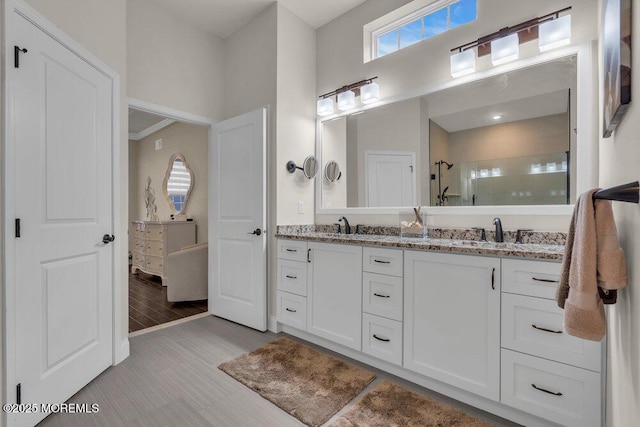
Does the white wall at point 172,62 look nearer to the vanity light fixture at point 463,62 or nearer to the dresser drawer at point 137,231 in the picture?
the vanity light fixture at point 463,62

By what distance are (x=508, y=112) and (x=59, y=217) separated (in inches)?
118

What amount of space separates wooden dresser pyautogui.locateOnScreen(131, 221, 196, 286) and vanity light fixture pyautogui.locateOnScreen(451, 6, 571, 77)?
14.1 ft

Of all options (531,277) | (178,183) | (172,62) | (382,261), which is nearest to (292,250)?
(382,261)

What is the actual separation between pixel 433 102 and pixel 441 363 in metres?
1.94

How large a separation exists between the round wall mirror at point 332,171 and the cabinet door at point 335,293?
894mm

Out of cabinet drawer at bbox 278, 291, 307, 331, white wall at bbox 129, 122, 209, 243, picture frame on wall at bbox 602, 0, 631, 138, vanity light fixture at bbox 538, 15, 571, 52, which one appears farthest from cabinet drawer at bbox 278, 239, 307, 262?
white wall at bbox 129, 122, 209, 243

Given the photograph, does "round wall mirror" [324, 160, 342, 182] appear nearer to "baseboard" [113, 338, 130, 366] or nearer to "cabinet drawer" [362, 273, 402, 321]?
"cabinet drawer" [362, 273, 402, 321]

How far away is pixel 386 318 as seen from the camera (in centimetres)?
201

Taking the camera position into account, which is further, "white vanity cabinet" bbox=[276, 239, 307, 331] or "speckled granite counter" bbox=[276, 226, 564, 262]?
"white vanity cabinet" bbox=[276, 239, 307, 331]

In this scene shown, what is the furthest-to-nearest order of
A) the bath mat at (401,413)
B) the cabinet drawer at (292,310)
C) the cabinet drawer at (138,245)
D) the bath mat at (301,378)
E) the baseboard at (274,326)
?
the cabinet drawer at (138,245) < the baseboard at (274,326) < the cabinet drawer at (292,310) < the bath mat at (301,378) < the bath mat at (401,413)

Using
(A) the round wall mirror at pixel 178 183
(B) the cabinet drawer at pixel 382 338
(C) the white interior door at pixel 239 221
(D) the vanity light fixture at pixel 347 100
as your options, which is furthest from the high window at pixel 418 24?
(A) the round wall mirror at pixel 178 183

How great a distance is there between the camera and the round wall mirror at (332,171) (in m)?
3.08

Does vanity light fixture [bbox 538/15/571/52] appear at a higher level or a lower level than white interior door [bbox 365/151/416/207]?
higher

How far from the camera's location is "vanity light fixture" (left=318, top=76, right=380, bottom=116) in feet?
8.88
